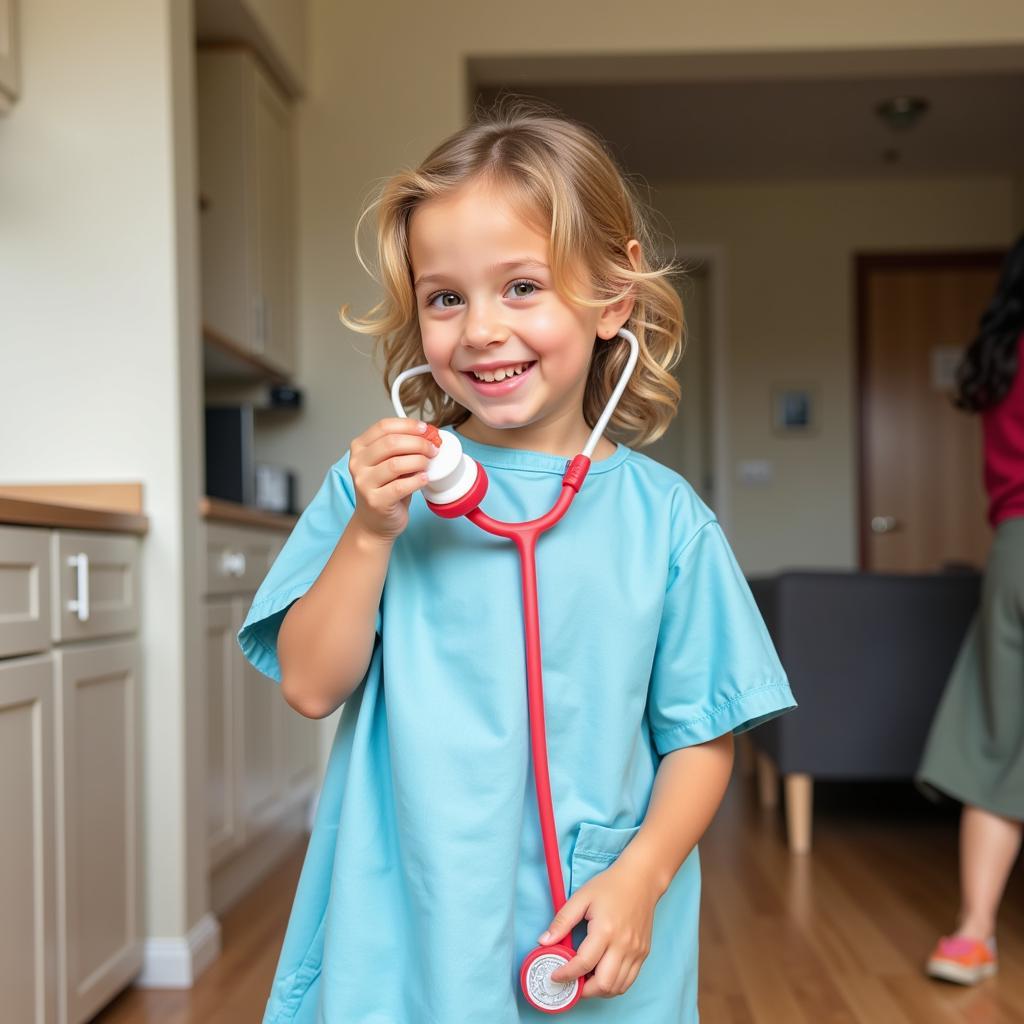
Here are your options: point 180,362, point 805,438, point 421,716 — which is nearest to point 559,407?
point 421,716

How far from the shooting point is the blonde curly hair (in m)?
0.93

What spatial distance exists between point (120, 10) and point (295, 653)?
1.72m

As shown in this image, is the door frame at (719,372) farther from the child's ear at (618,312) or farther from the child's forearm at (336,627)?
the child's forearm at (336,627)

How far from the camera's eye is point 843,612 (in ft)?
10.8

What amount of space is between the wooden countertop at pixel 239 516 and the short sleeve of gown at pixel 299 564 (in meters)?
1.34

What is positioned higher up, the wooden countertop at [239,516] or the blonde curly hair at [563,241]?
the blonde curly hair at [563,241]

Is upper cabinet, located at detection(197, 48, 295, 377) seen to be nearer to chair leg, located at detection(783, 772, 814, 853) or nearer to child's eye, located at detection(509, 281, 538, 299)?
chair leg, located at detection(783, 772, 814, 853)

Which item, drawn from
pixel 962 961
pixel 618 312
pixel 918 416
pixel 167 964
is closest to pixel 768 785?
pixel 962 961

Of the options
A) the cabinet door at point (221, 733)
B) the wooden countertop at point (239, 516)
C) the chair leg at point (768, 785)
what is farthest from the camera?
the chair leg at point (768, 785)

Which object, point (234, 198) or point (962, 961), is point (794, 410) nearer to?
point (234, 198)

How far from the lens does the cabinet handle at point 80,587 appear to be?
1888 mm

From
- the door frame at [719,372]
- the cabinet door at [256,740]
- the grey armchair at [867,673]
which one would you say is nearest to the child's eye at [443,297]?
the cabinet door at [256,740]

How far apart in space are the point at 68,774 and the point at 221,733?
2.53ft

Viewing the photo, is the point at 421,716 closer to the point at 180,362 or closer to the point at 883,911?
the point at 180,362
